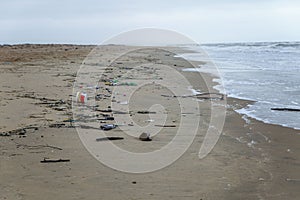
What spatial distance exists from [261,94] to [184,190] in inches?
348

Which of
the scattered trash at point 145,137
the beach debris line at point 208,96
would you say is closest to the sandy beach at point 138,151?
the scattered trash at point 145,137

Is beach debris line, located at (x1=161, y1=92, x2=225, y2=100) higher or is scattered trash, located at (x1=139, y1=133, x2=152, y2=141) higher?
scattered trash, located at (x1=139, y1=133, x2=152, y2=141)

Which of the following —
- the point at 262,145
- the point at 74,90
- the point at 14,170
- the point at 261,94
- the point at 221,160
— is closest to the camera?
the point at 14,170

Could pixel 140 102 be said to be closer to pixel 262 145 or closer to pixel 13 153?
pixel 262 145

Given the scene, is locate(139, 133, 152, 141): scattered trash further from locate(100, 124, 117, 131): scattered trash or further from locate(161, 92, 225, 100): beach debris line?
locate(161, 92, 225, 100): beach debris line

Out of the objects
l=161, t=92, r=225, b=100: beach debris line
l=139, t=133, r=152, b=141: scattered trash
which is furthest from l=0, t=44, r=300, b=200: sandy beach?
l=161, t=92, r=225, b=100: beach debris line

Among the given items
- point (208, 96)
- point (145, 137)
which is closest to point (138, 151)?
point (145, 137)

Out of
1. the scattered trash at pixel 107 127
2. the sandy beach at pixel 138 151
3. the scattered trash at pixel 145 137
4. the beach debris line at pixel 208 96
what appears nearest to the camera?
the sandy beach at pixel 138 151

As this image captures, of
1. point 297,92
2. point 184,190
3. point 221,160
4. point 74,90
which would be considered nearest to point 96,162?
point 184,190

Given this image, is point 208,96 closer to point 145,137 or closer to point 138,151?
point 145,137

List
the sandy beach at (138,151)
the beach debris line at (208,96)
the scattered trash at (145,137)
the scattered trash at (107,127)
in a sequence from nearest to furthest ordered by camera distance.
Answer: the sandy beach at (138,151) < the scattered trash at (145,137) < the scattered trash at (107,127) < the beach debris line at (208,96)

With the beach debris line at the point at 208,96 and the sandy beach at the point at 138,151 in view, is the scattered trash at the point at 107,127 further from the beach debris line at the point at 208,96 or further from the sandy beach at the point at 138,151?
the beach debris line at the point at 208,96

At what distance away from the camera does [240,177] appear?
4410 mm

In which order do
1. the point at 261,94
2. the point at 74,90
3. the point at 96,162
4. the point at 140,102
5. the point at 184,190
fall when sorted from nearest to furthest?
the point at 184,190 → the point at 96,162 → the point at 140,102 → the point at 74,90 → the point at 261,94
